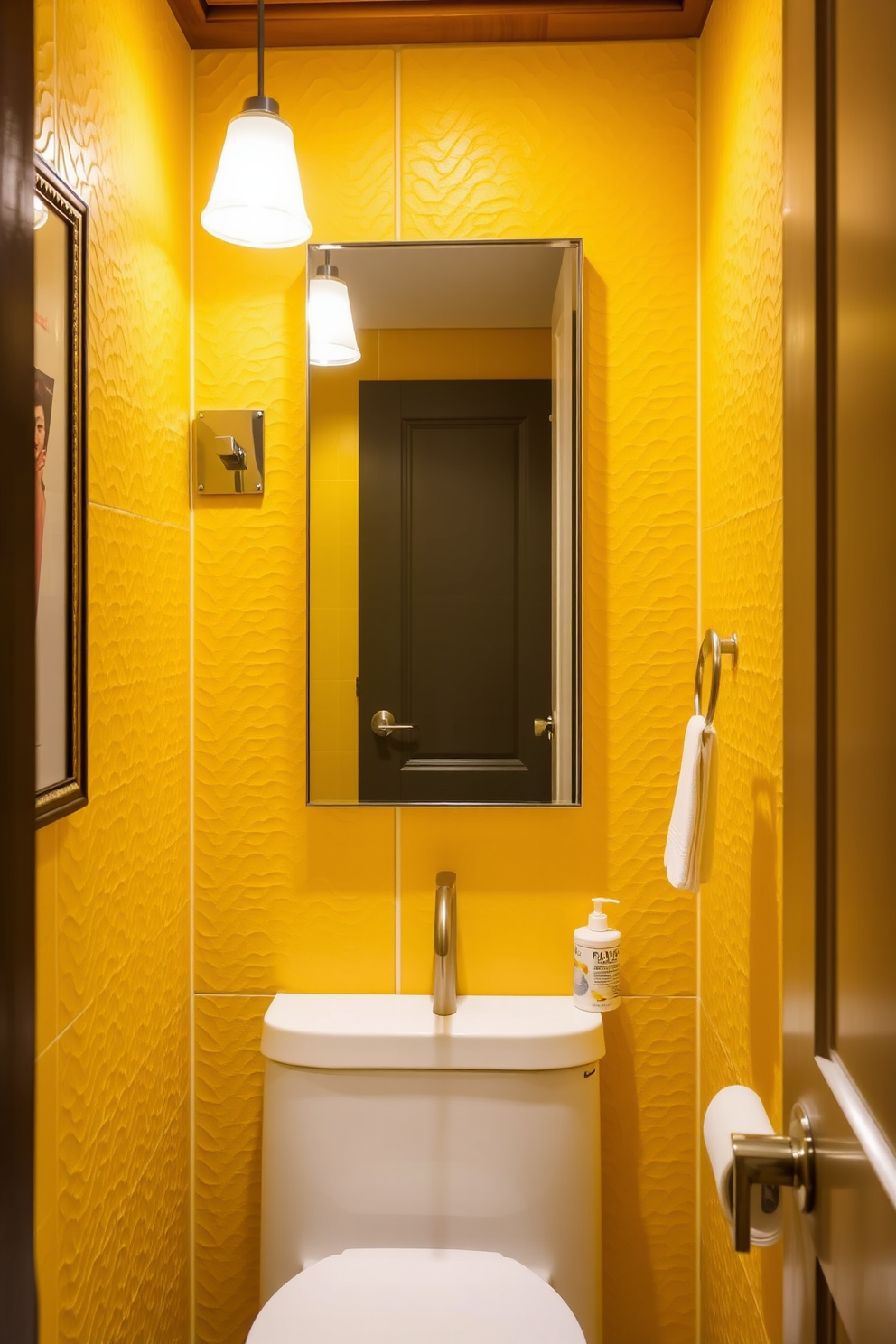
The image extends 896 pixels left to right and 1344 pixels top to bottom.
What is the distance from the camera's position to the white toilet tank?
127 cm

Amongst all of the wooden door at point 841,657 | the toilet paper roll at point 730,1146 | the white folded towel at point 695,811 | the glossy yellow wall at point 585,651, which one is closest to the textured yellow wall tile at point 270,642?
the glossy yellow wall at point 585,651

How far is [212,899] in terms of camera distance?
4.73 ft

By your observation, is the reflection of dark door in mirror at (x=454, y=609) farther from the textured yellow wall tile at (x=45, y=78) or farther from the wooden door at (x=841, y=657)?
the wooden door at (x=841, y=657)

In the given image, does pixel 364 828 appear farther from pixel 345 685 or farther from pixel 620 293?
pixel 620 293

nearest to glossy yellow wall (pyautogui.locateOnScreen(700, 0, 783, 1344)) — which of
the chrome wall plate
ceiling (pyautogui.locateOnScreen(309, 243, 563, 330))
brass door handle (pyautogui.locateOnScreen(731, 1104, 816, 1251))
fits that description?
ceiling (pyautogui.locateOnScreen(309, 243, 563, 330))

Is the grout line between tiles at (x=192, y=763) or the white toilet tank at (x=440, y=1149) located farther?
the grout line between tiles at (x=192, y=763)

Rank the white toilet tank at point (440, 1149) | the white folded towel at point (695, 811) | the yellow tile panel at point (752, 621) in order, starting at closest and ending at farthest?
1. the yellow tile panel at point (752, 621)
2. the white folded towel at point (695, 811)
3. the white toilet tank at point (440, 1149)

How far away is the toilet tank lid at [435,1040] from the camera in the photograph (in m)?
1.28

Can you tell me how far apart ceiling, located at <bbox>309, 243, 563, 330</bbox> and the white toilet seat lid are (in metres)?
1.30

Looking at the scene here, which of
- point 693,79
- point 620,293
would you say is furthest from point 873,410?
point 693,79

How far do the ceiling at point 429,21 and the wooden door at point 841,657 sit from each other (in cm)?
78

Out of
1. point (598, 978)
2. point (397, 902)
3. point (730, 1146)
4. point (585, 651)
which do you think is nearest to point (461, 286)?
point (585, 651)

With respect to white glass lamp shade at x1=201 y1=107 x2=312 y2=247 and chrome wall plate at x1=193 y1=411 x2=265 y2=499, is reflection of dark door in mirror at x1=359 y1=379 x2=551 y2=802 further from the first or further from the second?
white glass lamp shade at x1=201 y1=107 x2=312 y2=247

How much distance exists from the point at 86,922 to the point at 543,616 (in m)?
0.76
